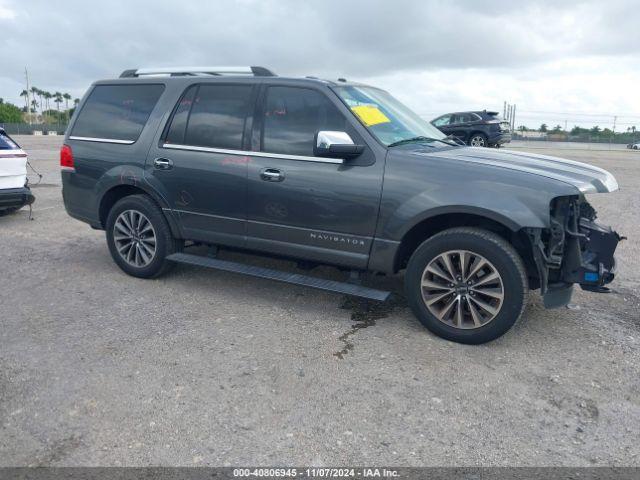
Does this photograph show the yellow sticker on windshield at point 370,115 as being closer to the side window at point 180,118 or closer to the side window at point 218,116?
the side window at point 218,116

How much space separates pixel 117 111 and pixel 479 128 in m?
19.0

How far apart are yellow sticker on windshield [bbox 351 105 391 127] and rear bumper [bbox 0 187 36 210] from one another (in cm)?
589

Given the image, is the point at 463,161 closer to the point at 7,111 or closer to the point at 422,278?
the point at 422,278

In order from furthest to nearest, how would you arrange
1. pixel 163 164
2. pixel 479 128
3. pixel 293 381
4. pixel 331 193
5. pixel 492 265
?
pixel 479 128 < pixel 163 164 < pixel 331 193 < pixel 492 265 < pixel 293 381

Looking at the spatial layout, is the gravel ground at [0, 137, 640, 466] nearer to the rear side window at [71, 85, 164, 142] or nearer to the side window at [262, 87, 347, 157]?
the side window at [262, 87, 347, 157]

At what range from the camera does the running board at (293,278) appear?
166 inches

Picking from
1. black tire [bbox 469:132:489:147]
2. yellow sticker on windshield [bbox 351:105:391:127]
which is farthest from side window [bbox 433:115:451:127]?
yellow sticker on windshield [bbox 351:105:391:127]

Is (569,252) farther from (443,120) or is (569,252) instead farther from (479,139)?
(443,120)

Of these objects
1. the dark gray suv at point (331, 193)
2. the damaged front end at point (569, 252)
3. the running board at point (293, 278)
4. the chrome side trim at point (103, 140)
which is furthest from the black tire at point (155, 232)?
the damaged front end at point (569, 252)

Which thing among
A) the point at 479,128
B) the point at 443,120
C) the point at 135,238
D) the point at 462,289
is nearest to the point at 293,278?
the point at 462,289

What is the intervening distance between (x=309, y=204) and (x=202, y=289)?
151 centimetres

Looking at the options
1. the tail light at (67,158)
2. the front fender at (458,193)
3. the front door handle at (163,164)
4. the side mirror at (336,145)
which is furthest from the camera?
the tail light at (67,158)

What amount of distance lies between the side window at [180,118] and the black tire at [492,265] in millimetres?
2432

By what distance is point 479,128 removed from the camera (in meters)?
22.2
